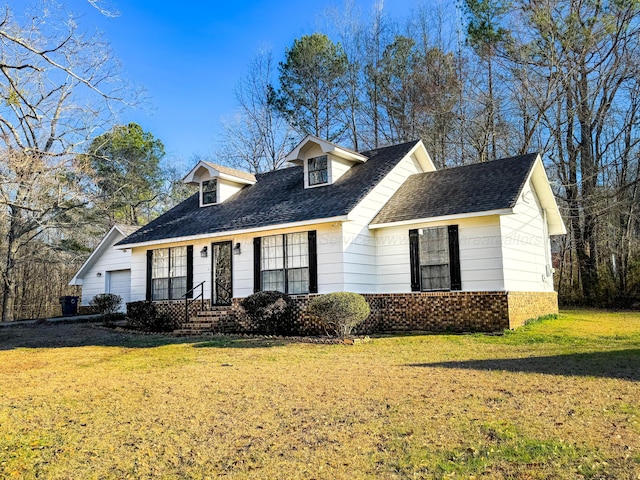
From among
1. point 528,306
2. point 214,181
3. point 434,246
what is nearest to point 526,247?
point 528,306

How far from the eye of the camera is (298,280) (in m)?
13.9

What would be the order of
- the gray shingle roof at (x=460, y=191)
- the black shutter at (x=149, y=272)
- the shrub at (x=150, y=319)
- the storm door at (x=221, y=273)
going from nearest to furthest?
the gray shingle roof at (x=460, y=191), the storm door at (x=221, y=273), the shrub at (x=150, y=319), the black shutter at (x=149, y=272)

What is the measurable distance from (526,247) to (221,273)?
29.3 ft

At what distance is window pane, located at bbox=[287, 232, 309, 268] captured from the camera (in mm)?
13828

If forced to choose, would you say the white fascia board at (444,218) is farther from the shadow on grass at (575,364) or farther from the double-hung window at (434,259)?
the shadow on grass at (575,364)

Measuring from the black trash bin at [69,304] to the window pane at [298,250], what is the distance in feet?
45.9

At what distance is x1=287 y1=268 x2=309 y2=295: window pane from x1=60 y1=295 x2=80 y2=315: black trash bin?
14.0 m

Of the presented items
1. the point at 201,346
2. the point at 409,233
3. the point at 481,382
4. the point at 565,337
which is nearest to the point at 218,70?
the point at 409,233

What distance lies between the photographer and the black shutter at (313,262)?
1339 centimetres

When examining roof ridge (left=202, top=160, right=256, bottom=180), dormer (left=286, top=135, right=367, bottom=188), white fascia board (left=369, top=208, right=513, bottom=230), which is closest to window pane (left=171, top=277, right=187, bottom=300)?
roof ridge (left=202, top=160, right=256, bottom=180)

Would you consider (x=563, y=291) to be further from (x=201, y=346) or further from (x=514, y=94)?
(x=201, y=346)

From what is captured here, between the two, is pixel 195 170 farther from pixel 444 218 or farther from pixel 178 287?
pixel 444 218

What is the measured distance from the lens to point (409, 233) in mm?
13344

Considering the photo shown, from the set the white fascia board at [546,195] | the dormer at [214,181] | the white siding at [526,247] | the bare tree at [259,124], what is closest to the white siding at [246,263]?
the dormer at [214,181]
